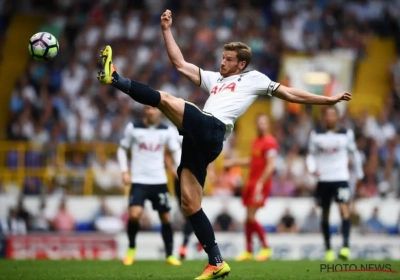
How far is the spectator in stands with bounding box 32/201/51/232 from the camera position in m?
20.3

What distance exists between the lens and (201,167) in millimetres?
10219

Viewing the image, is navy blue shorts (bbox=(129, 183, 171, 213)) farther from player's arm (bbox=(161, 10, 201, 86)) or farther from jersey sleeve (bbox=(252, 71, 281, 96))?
jersey sleeve (bbox=(252, 71, 281, 96))

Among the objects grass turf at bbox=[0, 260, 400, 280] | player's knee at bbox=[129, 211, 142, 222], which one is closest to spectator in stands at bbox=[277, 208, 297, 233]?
grass turf at bbox=[0, 260, 400, 280]

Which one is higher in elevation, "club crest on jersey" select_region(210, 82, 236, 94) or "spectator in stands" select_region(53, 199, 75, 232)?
"club crest on jersey" select_region(210, 82, 236, 94)

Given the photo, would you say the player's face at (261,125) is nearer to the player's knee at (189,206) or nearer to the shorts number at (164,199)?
the shorts number at (164,199)

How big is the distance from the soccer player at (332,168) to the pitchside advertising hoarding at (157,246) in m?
3.79

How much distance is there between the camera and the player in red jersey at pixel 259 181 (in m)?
16.1

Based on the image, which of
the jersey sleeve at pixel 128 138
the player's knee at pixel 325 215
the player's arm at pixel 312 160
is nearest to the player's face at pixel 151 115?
the jersey sleeve at pixel 128 138

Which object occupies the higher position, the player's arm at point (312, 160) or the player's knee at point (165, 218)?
the player's arm at point (312, 160)

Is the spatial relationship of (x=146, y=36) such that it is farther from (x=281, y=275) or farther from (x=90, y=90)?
(x=281, y=275)

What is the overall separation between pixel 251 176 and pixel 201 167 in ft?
20.7

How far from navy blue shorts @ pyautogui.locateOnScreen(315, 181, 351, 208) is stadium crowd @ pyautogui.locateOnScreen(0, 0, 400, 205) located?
568 cm

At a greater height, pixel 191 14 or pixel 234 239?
pixel 191 14

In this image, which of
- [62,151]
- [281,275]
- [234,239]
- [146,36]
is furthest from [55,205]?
[281,275]
